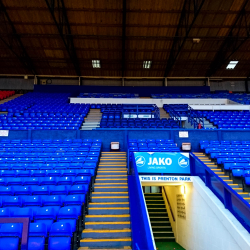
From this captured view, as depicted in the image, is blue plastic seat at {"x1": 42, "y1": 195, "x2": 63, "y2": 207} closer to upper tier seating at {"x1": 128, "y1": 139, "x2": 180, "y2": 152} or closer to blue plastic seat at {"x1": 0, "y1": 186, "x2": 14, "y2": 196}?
blue plastic seat at {"x1": 0, "y1": 186, "x2": 14, "y2": 196}

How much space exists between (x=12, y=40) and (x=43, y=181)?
1585cm

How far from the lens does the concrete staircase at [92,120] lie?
13.4m

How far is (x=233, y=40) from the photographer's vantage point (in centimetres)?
1894

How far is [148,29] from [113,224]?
1572cm

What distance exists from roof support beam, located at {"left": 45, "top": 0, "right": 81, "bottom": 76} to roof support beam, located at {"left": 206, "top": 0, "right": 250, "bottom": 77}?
11813 millimetres

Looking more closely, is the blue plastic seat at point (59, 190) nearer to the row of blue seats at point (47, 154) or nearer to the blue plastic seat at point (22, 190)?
the blue plastic seat at point (22, 190)

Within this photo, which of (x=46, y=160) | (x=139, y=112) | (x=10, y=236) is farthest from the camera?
(x=139, y=112)

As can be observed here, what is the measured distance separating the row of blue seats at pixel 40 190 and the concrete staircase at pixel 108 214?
21.4 inches

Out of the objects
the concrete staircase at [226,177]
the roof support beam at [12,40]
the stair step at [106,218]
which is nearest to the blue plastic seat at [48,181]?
the stair step at [106,218]

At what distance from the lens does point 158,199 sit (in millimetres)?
12961

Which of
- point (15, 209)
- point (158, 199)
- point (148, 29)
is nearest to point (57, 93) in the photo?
point (148, 29)

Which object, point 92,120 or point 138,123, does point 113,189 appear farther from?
point 92,120

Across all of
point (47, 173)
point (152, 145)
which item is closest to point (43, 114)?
point (152, 145)

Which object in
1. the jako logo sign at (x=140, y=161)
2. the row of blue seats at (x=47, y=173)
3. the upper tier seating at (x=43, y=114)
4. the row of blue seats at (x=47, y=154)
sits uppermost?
the upper tier seating at (x=43, y=114)
